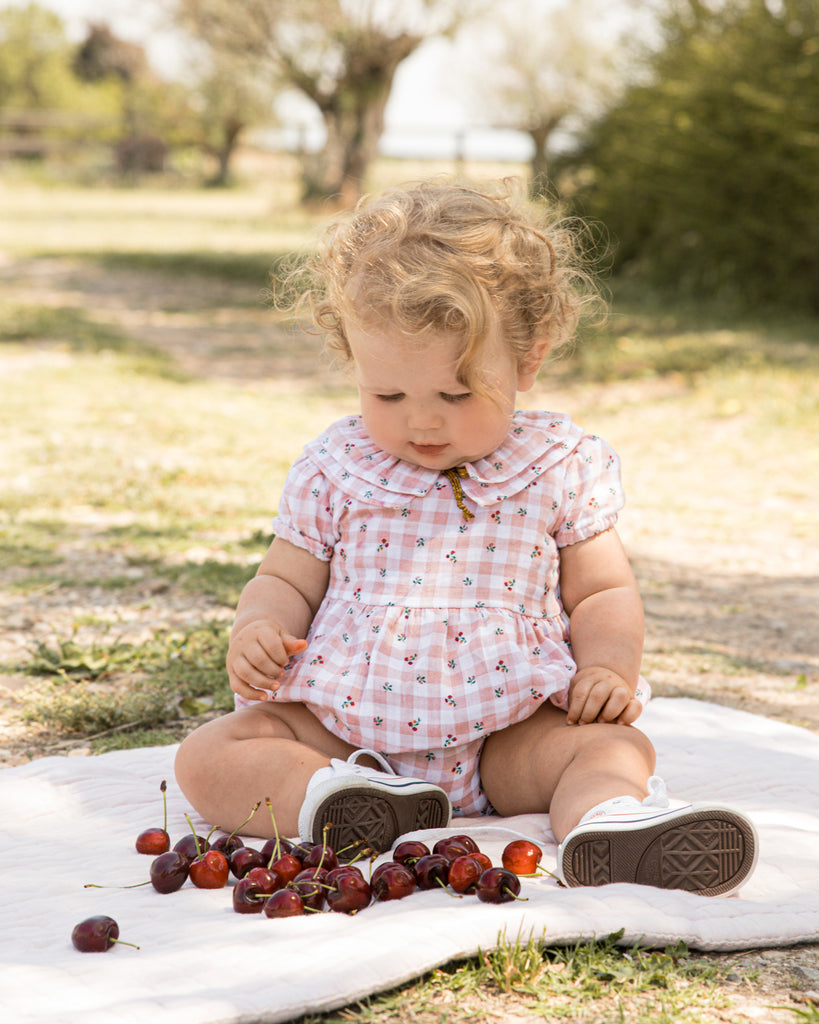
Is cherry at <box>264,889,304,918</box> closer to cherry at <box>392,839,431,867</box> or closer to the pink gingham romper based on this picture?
cherry at <box>392,839,431,867</box>

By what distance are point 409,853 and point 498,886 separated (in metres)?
0.19

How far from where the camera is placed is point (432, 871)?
1.88 metres

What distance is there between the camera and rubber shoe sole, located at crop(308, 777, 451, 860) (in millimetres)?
1983

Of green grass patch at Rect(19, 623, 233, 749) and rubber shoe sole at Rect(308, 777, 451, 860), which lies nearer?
rubber shoe sole at Rect(308, 777, 451, 860)

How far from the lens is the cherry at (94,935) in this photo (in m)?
1.68

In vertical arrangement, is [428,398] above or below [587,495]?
above

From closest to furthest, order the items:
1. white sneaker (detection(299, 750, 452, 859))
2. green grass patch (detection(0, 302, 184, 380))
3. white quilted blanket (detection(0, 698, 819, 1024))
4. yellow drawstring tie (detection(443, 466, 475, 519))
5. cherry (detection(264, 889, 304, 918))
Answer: white quilted blanket (detection(0, 698, 819, 1024)) → cherry (detection(264, 889, 304, 918)) → white sneaker (detection(299, 750, 452, 859)) → yellow drawstring tie (detection(443, 466, 475, 519)) → green grass patch (detection(0, 302, 184, 380))

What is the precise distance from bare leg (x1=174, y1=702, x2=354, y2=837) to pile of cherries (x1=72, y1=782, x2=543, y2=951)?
0.10 meters

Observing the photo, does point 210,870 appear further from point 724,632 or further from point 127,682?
point 724,632

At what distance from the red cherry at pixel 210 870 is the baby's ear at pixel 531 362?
43.0 inches

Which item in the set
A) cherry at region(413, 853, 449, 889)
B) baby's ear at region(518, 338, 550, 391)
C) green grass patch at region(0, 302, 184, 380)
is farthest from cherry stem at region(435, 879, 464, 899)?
green grass patch at region(0, 302, 184, 380)

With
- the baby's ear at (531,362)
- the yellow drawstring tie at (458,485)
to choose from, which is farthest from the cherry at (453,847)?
the baby's ear at (531,362)

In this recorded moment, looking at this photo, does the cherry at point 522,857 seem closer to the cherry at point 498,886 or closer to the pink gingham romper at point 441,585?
the cherry at point 498,886

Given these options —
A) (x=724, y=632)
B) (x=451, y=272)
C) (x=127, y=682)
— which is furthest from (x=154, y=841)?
(x=724, y=632)
